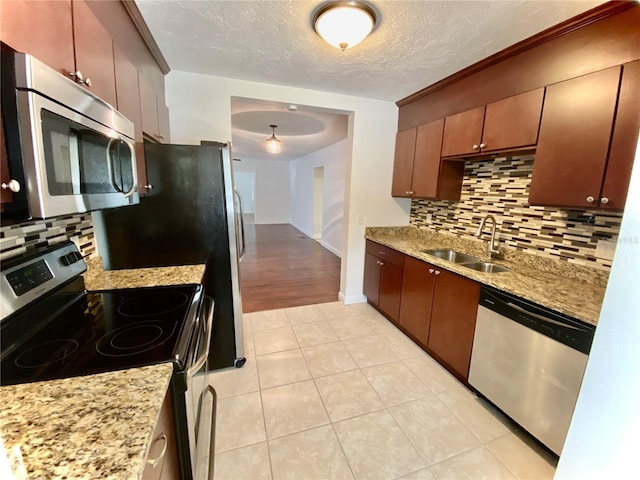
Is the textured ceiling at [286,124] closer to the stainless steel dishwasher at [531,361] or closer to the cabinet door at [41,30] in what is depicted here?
the cabinet door at [41,30]

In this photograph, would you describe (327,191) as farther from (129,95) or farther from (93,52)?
(93,52)

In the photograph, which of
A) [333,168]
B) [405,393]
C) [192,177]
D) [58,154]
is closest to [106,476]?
[58,154]

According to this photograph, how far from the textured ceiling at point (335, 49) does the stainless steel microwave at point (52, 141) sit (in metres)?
1.07

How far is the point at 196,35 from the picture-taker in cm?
184

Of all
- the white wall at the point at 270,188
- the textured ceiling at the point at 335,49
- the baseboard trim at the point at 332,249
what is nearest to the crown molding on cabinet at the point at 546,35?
the textured ceiling at the point at 335,49

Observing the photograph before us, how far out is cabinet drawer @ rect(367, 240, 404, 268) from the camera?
2.68 m

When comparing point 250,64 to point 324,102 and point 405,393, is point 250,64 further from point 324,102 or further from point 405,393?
point 405,393

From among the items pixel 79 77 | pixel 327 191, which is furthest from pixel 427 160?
pixel 327 191

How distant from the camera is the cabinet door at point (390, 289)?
8.96ft

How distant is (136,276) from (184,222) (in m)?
0.48

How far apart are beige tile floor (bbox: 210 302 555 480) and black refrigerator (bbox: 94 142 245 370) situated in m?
0.68

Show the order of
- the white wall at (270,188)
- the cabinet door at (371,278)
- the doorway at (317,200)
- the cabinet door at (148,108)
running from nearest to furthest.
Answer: the cabinet door at (148,108) < the cabinet door at (371,278) < the doorway at (317,200) < the white wall at (270,188)

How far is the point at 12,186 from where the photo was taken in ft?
2.11

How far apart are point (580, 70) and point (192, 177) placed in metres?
2.53
